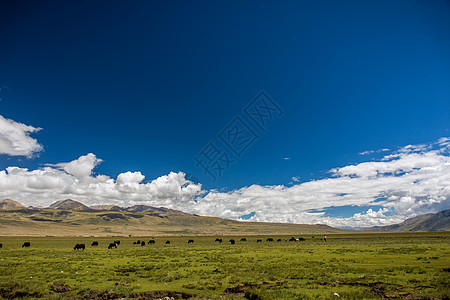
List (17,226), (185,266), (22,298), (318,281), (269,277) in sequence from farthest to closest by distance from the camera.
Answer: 1. (17,226)
2. (185,266)
3. (269,277)
4. (318,281)
5. (22,298)

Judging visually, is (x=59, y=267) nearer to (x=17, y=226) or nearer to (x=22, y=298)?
(x=22, y=298)

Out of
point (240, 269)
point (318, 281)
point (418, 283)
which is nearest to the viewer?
point (418, 283)

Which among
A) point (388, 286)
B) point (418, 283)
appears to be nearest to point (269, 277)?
point (388, 286)

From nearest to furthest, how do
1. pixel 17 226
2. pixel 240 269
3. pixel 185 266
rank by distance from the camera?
pixel 240 269, pixel 185 266, pixel 17 226

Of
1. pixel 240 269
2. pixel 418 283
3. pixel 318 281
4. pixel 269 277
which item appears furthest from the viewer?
pixel 240 269

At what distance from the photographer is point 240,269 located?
21.2 metres

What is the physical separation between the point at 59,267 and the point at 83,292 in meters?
11.5

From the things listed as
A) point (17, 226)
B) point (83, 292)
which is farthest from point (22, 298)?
point (17, 226)

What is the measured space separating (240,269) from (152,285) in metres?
8.45

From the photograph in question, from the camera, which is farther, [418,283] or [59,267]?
[59,267]

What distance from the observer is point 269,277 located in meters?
17.4

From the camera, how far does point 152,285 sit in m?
15.6

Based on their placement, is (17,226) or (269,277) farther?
(17,226)

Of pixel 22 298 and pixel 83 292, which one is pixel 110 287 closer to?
pixel 83 292
